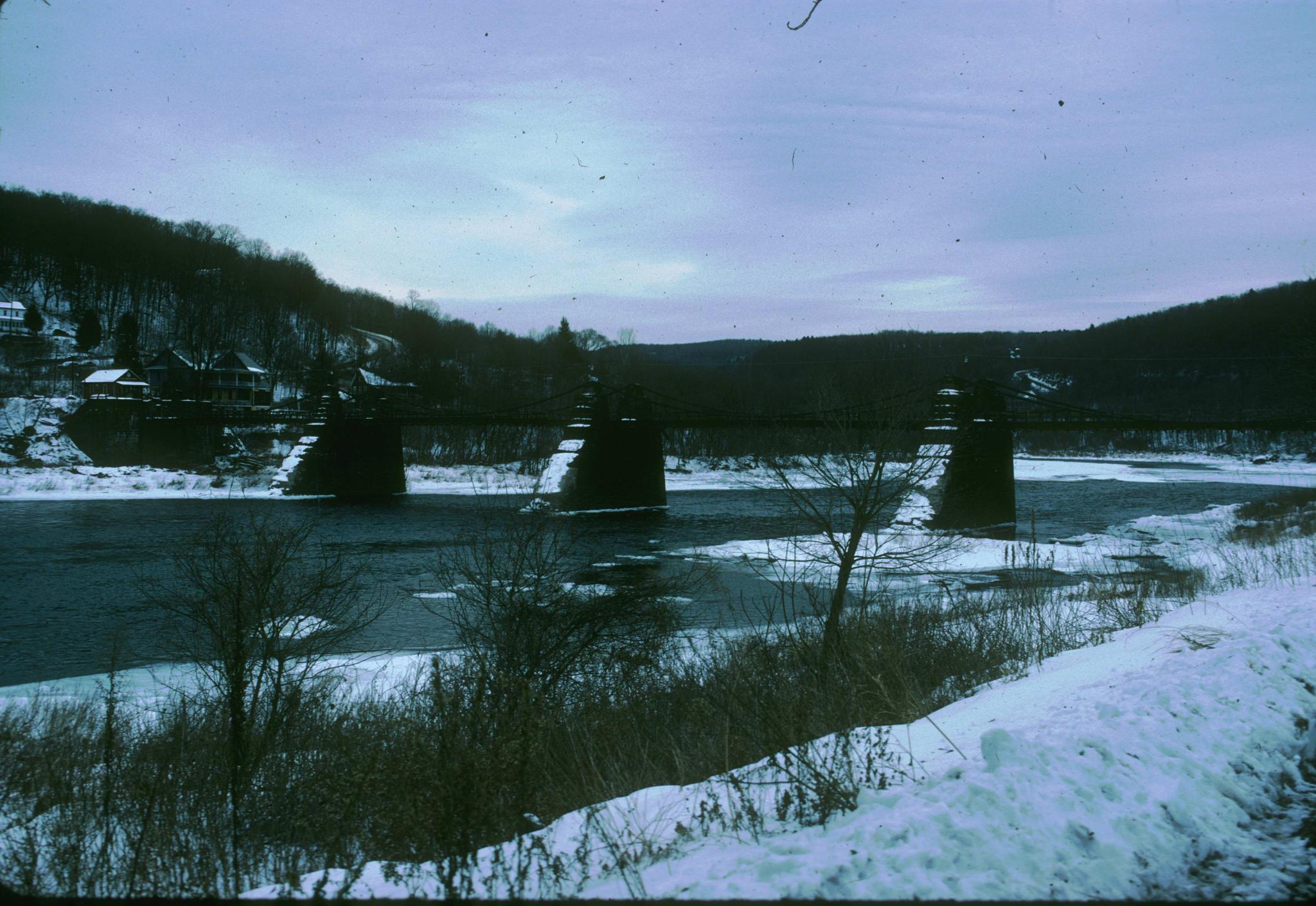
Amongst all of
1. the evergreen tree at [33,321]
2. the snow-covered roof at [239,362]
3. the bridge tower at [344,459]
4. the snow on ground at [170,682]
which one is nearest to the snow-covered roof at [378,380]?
the snow-covered roof at [239,362]

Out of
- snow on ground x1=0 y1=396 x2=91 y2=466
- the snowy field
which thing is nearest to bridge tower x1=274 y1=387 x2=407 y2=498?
the snowy field

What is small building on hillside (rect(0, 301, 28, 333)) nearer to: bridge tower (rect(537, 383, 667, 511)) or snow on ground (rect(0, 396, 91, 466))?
snow on ground (rect(0, 396, 91, 466))

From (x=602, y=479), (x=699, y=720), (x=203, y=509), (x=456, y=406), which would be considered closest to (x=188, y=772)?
(x=699, y=720)

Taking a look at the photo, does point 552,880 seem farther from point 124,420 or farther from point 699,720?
point 124,420

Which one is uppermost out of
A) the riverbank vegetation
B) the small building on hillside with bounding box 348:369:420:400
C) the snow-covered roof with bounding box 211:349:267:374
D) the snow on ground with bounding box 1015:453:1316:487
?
the snow-covered roof with bounding box 211:349:267:374

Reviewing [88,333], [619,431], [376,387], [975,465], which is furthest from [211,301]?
[975,465]

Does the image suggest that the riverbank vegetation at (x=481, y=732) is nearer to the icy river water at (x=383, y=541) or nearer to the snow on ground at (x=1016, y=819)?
the snow on ground at (x=1016, y=819)
